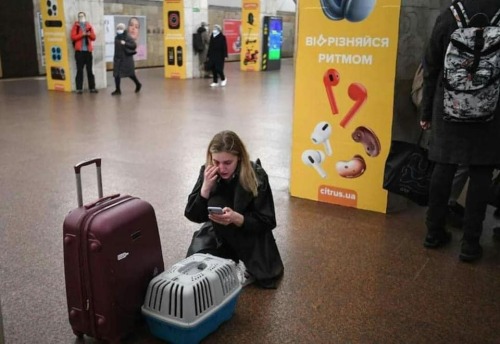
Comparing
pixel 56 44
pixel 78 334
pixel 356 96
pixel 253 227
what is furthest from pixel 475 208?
pixel 56 44

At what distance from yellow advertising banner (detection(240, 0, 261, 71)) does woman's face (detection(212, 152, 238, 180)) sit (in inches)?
639

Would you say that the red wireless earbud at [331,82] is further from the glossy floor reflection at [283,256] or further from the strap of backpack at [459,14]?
the strap of backpack at [459,14]

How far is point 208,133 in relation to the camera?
712 cm

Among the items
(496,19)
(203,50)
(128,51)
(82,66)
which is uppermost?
(496,19)

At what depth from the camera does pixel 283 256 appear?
3.24 metres

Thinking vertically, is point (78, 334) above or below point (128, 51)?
below

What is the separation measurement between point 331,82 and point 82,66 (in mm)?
8542

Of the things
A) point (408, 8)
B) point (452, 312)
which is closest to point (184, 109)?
point (408, 8)

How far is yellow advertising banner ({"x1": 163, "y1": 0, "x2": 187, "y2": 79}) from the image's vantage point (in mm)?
15281

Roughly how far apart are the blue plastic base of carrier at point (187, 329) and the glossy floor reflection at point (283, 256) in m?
0.07

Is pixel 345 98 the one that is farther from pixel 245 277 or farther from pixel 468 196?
pixel 245 277

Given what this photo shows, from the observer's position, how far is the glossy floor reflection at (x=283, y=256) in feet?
8.02

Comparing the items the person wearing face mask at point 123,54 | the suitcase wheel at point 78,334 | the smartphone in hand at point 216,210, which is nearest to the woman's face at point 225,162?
the smartphone in hand at point 216,210

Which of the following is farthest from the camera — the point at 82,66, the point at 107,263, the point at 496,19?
the point at 82,66
